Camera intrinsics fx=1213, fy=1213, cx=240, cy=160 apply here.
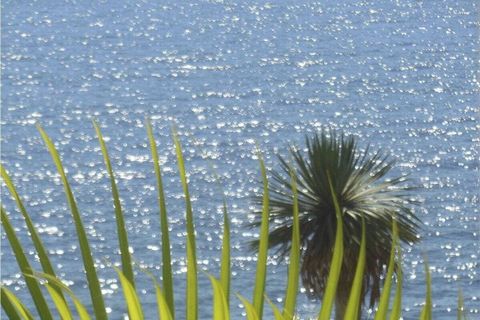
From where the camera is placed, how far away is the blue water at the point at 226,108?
3700 cm

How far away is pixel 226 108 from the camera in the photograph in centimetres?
5372

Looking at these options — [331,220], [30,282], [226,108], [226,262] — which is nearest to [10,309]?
[30,282]

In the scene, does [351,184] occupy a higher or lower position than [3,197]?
lower

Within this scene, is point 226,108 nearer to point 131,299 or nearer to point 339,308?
point 339,308

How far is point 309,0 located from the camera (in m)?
91.3

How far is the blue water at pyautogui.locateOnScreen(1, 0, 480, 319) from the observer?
121 ft

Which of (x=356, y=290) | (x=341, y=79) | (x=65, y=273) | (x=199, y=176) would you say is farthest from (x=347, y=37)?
(x=356, y=290)

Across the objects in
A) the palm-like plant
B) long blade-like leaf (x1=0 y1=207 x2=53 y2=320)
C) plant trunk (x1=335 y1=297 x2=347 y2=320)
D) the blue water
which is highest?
the blue water

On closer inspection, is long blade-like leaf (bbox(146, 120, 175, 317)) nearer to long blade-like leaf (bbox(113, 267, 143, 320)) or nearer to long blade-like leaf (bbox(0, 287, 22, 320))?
long blade-like leaf (bbox(113, 267, 143, 320))

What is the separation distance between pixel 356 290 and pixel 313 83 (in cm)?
5672

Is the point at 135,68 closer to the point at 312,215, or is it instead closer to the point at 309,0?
the point at 309,0

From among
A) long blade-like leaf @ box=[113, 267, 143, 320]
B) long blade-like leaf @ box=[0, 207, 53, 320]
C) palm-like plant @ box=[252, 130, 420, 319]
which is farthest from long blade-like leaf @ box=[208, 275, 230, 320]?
palm-like plant @ box=[252, 130, 420, 319]

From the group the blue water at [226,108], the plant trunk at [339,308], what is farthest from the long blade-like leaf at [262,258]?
the blue water at [226,108]

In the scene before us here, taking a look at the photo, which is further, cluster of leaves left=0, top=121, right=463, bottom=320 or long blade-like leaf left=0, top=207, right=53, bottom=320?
long blade-like leaf left=0, top=207, right=53, bottom=320
